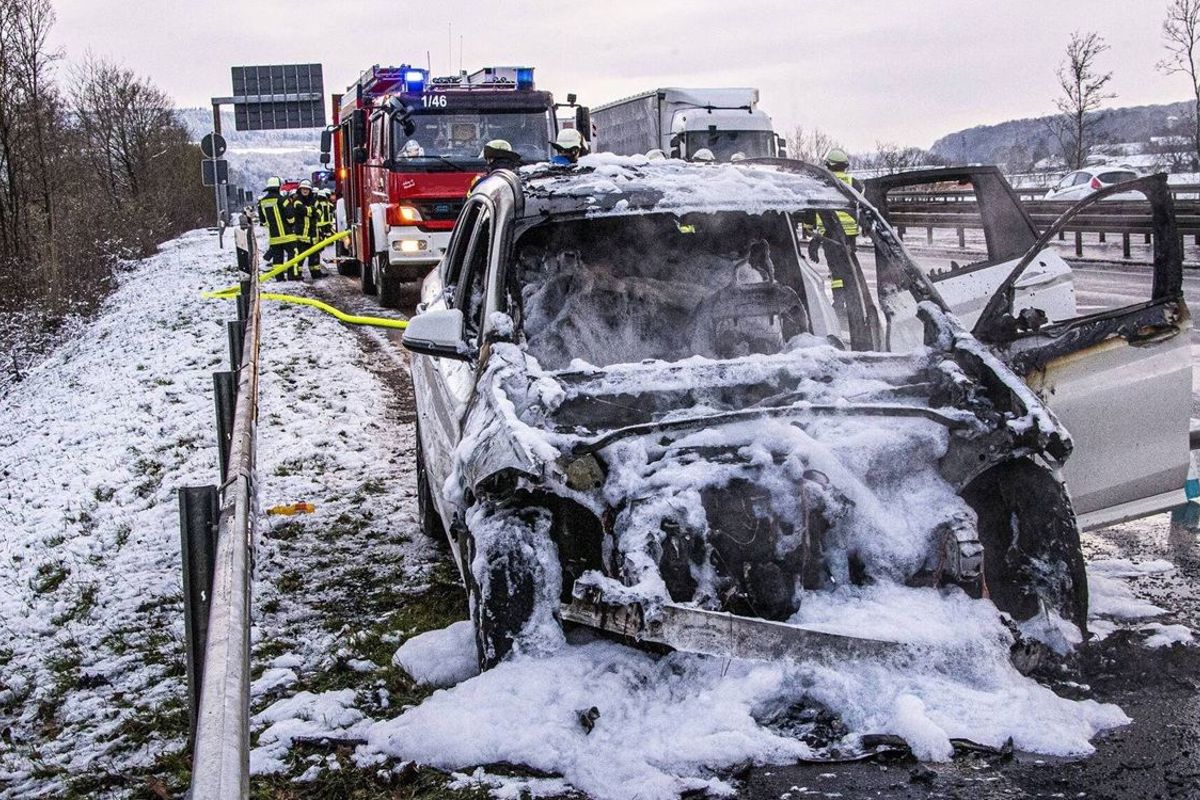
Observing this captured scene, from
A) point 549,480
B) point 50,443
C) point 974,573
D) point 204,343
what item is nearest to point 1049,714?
point 974,573

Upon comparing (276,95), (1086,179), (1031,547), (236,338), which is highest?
(276,95)

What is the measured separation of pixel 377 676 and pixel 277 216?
17861 mm

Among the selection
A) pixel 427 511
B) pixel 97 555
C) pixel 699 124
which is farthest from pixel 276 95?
pixel 427 511

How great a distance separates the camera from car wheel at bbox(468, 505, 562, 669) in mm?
3566

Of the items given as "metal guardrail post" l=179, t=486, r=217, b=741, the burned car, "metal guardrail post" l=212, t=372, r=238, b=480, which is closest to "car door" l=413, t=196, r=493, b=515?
the burned car

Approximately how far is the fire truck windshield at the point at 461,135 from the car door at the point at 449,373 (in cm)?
830

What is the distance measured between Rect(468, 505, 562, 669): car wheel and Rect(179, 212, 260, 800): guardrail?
71 centimetres

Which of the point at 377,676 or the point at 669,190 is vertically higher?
the point at 669,190

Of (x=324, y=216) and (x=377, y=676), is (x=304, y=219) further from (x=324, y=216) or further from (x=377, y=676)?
(x=377, y=676)

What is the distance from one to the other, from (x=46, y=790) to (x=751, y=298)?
3.31 metres

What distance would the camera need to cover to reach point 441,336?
4.57 meters

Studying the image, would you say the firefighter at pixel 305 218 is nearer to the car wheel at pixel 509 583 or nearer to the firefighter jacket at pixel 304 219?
the firefighter jacket at pixel 304 219

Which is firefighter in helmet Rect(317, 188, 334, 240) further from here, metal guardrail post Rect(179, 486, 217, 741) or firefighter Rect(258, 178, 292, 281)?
metal guardrail post Rect(179, 486, 217, 741)

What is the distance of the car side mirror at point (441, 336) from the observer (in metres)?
4.56
